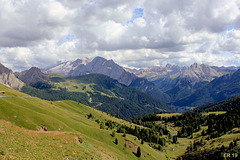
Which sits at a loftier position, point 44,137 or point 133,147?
point 44,137

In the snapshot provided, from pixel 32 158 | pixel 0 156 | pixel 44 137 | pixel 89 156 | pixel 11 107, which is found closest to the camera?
pixel 0 156

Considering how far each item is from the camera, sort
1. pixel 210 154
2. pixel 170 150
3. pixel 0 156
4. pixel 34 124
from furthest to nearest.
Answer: pixel 170 150
pixel 210 154
pixel 34 124
pixel 0 156

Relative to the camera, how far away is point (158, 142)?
570 ft

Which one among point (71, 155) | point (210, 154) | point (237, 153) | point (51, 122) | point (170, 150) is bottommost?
point (170, 150)

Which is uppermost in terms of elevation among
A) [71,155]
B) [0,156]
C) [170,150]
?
[0,156]

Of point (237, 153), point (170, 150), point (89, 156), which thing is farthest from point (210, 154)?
point (89, 156)

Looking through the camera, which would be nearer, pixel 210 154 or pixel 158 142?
pixel 210 154

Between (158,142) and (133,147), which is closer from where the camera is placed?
(133,147)

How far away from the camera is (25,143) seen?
110ft

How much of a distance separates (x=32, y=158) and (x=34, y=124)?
5027 centimetres

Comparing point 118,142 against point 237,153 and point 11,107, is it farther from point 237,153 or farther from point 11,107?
point 237,153

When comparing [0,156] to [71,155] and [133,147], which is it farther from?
[133,147]

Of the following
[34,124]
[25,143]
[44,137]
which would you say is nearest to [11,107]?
[34,124]

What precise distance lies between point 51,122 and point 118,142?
3999 centimetres
